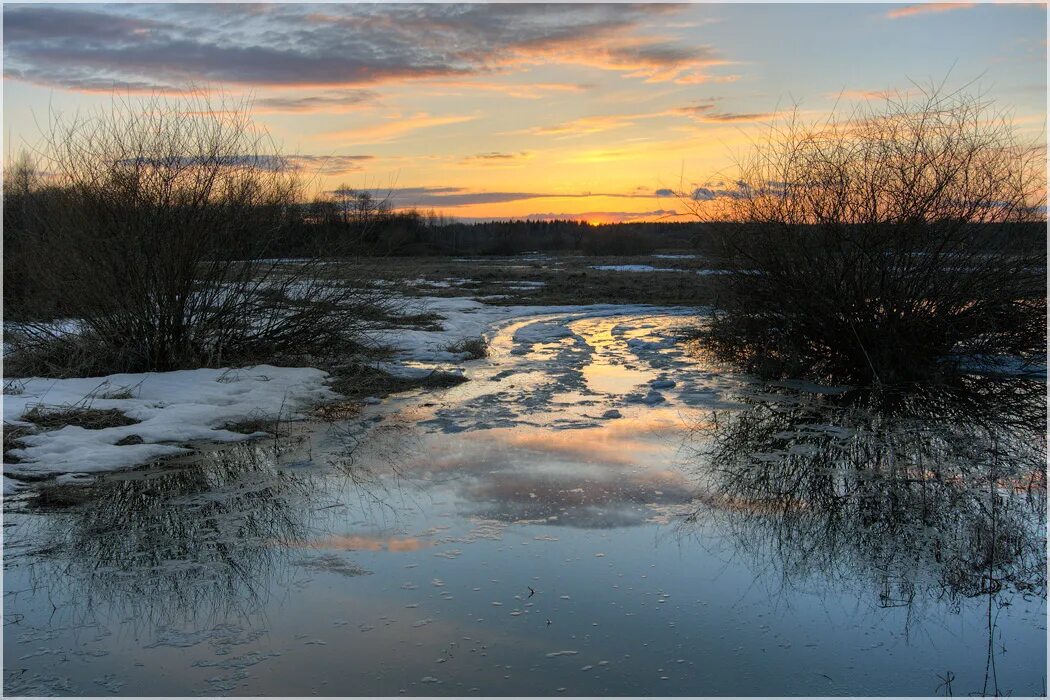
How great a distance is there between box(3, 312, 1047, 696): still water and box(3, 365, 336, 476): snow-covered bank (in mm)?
667

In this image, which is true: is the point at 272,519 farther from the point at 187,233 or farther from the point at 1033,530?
the point at 187,233

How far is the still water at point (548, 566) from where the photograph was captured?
→ 3.77m

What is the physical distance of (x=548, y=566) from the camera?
4.95 m

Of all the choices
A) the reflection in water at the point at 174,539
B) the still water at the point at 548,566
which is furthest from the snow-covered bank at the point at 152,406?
the reflection in water at the point at 174,539

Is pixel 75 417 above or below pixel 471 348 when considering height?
below

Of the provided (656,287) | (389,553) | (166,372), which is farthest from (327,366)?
(656,287)

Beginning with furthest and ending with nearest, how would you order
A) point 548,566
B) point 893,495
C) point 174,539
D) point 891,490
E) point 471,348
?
point 471,348
point 891,490
point 893,495
point 174,539
point 548,566

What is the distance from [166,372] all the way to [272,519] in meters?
5.84

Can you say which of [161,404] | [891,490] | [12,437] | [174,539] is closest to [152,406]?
[161,404]

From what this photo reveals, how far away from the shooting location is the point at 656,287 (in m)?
29.0

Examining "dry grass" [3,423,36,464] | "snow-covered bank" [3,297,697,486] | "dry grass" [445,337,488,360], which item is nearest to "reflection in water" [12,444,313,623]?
"snow-covered bank" [3,297,697,486]

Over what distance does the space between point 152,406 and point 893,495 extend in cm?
781

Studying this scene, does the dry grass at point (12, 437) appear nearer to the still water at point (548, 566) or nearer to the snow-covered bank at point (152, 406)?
the snow-covered bank at point (152, 406)

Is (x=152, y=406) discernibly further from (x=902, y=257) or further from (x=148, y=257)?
(x=902, y=257)
